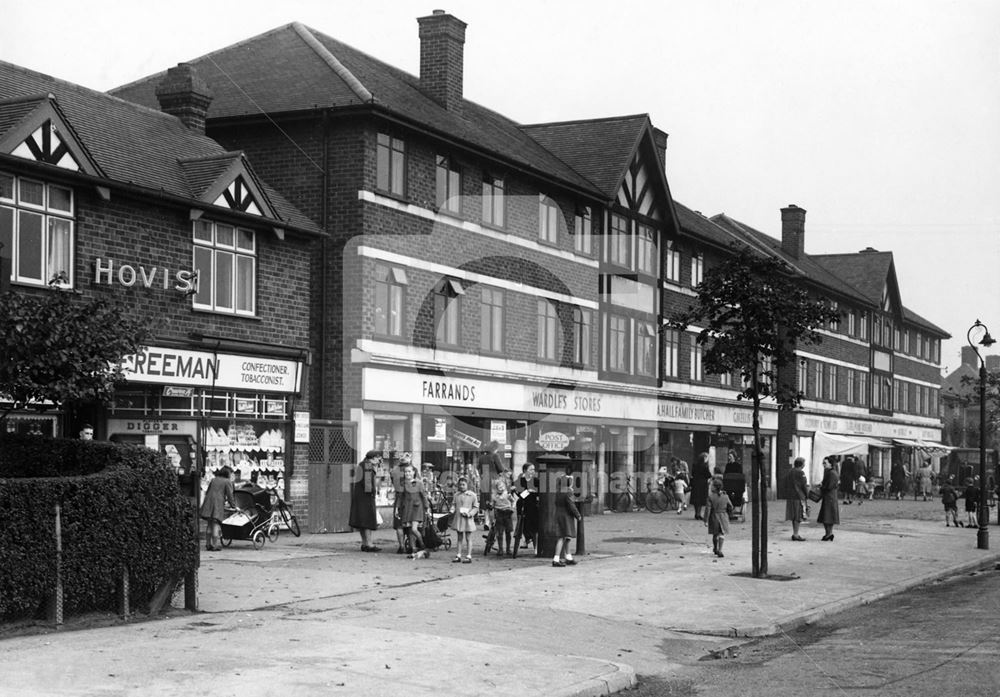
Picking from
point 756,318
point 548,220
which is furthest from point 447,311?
point 756,318

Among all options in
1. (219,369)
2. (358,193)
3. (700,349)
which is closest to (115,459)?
(219,369)

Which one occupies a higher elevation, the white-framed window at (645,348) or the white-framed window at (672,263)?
the white-framed window at (672,263)

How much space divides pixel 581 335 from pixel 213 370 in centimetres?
1500

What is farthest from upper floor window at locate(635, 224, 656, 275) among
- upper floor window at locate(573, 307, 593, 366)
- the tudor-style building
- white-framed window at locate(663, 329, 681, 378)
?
the tudor-style building

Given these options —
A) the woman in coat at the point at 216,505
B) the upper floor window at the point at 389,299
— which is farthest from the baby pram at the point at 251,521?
the upper floor window at the point at 389,299

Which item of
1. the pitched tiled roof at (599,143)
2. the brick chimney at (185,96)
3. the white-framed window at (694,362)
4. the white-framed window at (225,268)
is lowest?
the white-framed window at (694,362)

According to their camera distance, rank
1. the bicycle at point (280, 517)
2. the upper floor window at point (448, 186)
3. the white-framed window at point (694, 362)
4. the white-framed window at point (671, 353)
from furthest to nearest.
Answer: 1. the white-framed window at point (694, 362)
2. the white-framed window at point (671, 353)
3. the upper floor window at point (448, 186)
4. the bicycle at point (280, 517)

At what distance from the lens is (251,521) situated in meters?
21.9

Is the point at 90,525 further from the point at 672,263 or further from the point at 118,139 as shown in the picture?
the point at 672,263

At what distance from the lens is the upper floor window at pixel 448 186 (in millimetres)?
30453

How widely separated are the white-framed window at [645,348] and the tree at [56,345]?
27242 millimetres

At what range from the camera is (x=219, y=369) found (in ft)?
79.9

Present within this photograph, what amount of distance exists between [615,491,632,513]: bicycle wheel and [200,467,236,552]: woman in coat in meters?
17.5

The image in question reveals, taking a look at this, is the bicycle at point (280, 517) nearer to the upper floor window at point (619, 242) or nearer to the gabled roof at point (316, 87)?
the gabled roof at point (316, 87)
